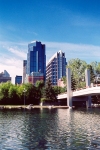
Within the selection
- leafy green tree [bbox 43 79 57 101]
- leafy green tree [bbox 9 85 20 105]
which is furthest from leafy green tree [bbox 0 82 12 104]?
leafy green tree [bbox 43 79 57 101]

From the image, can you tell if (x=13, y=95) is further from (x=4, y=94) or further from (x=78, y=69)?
(x=78, y=69)

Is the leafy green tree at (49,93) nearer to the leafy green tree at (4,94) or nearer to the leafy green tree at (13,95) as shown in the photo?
the leafy green tree at (13,95)

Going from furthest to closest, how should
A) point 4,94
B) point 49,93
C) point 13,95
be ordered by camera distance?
1. point 13,95
2. point 4,94
3. point 49,93

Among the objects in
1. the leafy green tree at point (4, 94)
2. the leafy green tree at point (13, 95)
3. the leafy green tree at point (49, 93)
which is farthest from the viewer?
the leafy green tree at point (13, 95)

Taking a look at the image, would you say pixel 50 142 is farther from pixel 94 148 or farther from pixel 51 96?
pixel 51 96

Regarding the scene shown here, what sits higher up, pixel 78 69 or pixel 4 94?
pixel 78 69

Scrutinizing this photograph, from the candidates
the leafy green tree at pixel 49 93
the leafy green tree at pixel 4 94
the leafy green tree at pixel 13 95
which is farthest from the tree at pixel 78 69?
the leafy green tree at pixel 4 94

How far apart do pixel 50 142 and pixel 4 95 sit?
8272cm

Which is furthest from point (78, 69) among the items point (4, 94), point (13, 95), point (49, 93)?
point (4, 94)

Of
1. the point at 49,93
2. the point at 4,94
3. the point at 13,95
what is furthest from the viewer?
the point at 13,95

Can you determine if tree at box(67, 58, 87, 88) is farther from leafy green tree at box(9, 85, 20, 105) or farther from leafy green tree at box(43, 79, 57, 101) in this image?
leafy green tree at box(9, 85, 20, 105)

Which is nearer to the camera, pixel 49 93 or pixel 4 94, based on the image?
pixel 49 93

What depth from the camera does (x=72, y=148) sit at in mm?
18000

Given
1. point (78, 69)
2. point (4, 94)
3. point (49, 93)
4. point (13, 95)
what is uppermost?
point (78, 69)
